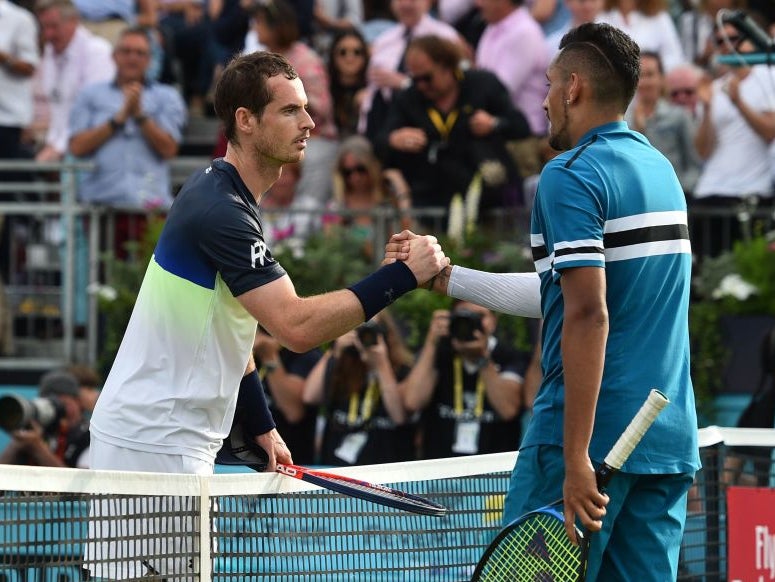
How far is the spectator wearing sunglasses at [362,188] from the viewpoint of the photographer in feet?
35.7

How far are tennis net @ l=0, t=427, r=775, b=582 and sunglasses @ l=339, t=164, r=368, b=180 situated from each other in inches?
219

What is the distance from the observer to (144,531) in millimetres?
4750

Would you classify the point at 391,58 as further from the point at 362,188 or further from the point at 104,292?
the point at 104,292

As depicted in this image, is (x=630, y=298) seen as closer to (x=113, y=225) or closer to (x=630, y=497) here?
(x=630, y=497)

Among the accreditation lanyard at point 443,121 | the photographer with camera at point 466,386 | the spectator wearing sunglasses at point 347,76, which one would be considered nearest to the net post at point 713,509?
the photographer with camera at point 466,386

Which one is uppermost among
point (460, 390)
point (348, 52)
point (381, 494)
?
point (348, 52)

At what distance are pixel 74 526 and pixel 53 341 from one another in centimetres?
690

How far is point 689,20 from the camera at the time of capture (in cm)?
1226

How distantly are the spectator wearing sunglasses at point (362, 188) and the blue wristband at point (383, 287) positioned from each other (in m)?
5.84

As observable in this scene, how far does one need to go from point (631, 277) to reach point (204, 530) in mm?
1588

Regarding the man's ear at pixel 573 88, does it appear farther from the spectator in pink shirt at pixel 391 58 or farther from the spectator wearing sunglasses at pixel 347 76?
the spectator wearing sunglasses at pixel 347 76

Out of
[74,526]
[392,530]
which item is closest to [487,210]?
[392,530]

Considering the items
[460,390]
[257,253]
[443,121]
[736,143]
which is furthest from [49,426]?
[736,143]

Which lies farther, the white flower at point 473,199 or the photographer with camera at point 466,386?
the white flower at point 473,199
